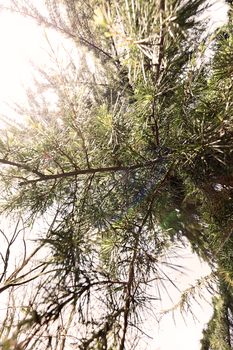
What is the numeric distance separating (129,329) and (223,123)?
1.85 metres

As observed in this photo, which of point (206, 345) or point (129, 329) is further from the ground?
point (206, 345)

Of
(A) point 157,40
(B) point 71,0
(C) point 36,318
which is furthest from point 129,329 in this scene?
(B) point 71,0

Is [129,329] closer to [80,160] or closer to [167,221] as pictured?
[80,160]

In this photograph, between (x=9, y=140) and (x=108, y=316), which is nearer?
(x=108, y=316)

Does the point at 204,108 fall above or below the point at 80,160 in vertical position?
below

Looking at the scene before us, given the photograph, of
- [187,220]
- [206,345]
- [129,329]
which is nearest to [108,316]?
[129,329]

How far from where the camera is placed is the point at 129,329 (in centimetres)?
227

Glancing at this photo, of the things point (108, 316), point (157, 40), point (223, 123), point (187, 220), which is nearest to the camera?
point (157, 40)

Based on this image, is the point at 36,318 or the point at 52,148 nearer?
the point at 36,318

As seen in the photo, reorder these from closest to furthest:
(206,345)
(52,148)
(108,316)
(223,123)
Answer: (108,316) → (223,123) → (52,148) → (206,345)

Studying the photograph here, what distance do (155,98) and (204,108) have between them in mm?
525

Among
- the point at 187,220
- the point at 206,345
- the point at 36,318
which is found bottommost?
the point at 36,318

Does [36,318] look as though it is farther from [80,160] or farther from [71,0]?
[71,0]

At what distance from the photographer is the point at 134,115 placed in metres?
2.67
